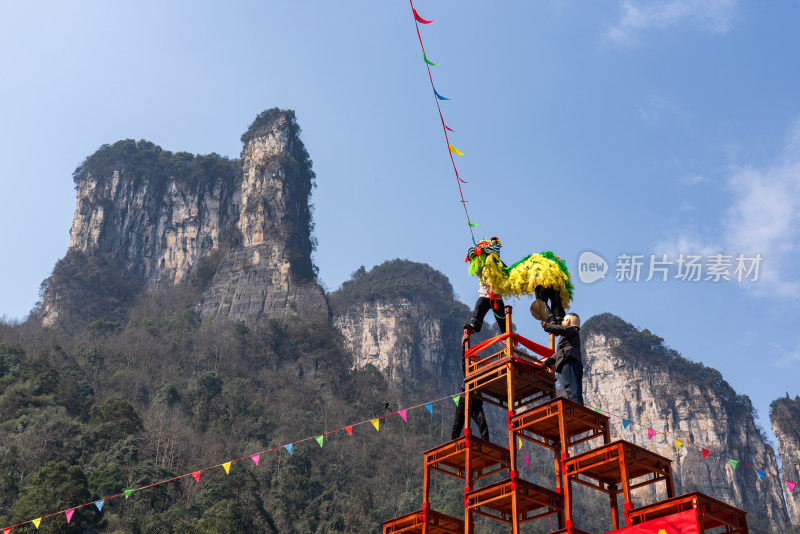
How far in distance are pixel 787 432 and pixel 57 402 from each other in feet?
Result: 187

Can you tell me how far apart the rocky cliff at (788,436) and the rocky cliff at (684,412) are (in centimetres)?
94

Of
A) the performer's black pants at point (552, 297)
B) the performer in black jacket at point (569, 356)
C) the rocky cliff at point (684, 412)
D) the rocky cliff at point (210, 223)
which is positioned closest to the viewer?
the performer in black jacket at point (569, 356)

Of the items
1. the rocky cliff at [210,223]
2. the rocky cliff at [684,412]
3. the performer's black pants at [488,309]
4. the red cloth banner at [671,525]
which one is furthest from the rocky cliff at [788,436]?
the red cloth banner at [671,525]

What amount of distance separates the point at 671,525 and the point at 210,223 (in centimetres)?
7581

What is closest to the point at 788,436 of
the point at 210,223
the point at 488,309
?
the point at 210,223

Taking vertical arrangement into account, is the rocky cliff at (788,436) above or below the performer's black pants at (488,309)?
above

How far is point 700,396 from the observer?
238 ft

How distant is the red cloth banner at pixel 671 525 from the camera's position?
33.1 feet

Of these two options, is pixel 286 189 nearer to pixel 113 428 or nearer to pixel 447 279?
pixel 447 279

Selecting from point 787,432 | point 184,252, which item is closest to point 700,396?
point 787,432

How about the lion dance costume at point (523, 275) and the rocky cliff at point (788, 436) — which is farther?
the rocky cliff at point (788, 436)

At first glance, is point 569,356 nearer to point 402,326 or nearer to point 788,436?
point 788,436

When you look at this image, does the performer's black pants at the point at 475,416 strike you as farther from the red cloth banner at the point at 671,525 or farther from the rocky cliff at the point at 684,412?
the rocky cliff at the point at 684,412

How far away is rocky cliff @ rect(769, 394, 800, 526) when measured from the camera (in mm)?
66000
